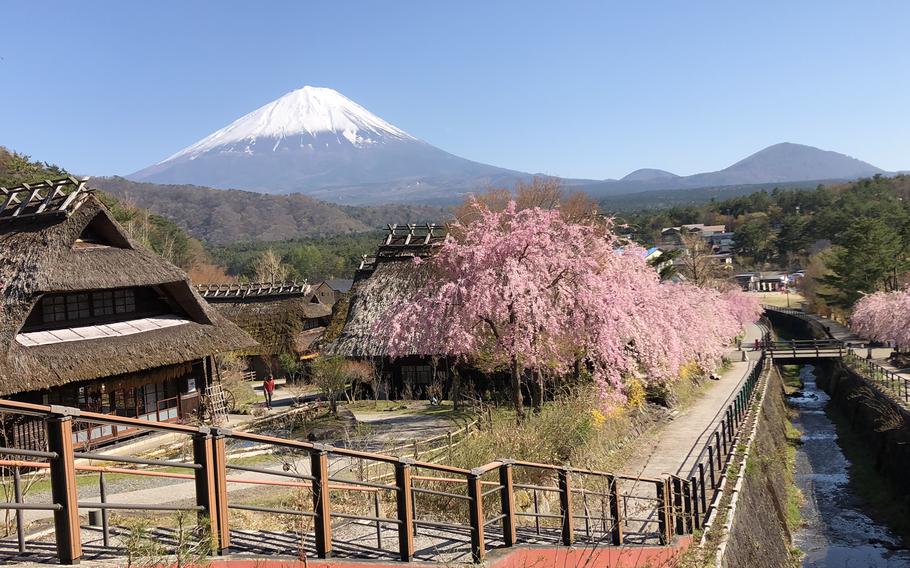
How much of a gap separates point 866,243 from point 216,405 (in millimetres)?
45422

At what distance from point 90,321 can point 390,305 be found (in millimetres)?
11209

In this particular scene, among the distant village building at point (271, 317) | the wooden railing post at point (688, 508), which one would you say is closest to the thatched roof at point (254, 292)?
the distant village building at point (271, 317)

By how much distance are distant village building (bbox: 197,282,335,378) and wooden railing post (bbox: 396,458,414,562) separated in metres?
32.0

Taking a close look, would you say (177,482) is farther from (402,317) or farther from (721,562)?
(721,562)

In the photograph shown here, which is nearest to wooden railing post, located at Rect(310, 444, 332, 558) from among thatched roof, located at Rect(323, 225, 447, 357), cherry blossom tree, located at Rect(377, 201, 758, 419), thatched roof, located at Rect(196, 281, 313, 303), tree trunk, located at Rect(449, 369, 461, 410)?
cherry blossom tree, located at Rect(377, 201, 758, 419)

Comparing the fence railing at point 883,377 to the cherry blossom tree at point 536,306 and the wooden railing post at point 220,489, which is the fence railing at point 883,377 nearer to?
the cherry blossom tree at point 536,306

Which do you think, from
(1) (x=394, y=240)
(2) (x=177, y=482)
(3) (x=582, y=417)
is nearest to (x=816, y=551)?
(3) (x=582, y=417)

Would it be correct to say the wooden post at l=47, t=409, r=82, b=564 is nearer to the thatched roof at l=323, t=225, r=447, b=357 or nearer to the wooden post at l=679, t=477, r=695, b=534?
the wooden post at l=679, t=477, r=695, b=534

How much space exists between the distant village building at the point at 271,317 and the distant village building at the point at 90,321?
16085 millimetres

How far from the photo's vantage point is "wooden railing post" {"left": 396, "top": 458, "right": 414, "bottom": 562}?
239 inches

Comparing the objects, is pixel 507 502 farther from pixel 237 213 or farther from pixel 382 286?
pixel 237 213

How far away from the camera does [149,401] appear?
68.5 feet

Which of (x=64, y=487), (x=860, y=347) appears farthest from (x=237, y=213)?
(x=64, y=487)

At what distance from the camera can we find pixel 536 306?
1872 cm
